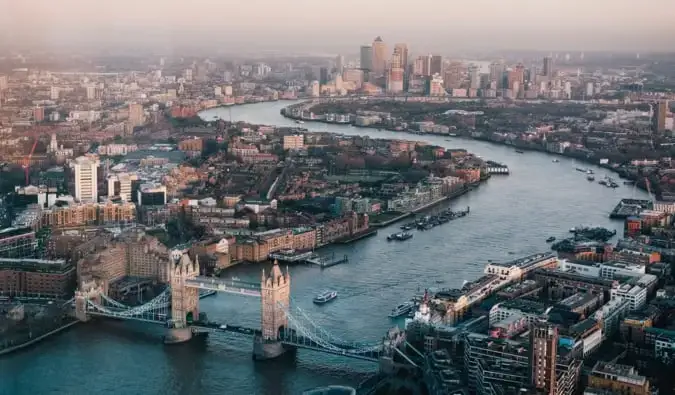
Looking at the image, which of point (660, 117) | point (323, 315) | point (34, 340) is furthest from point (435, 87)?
point (34, 340)

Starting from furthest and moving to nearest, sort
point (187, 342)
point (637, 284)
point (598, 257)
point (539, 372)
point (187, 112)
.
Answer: point (187, 112) < point (598, 257) < point (637, 284) < point (187, 342) < point (539, 372)

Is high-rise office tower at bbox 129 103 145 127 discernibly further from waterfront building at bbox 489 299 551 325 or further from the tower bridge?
waterfront building at bbox 489 299 551 325

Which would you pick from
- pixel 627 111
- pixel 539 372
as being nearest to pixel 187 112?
pixel 627 111

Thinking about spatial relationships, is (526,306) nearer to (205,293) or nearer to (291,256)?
(205,293)

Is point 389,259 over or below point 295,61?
below

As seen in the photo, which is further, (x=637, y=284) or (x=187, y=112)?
(x=187, y=112)

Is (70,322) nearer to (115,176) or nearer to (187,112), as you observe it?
(115,176)
